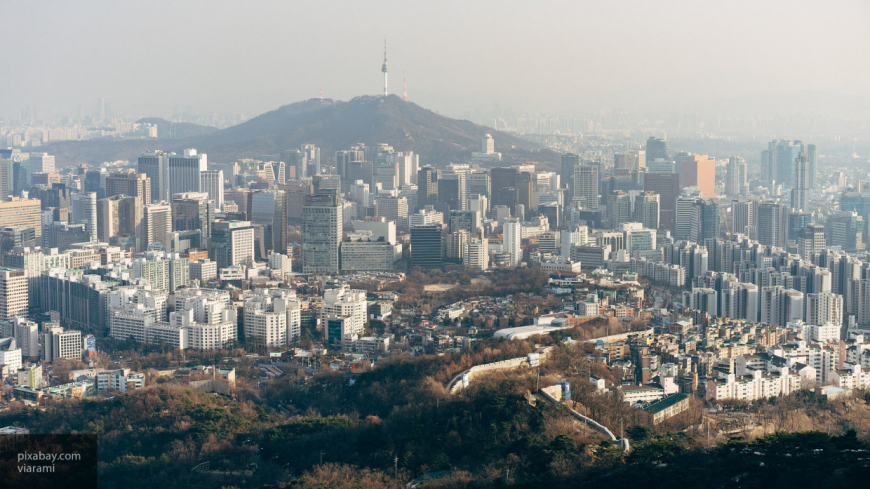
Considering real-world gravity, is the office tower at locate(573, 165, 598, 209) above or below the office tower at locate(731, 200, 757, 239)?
above

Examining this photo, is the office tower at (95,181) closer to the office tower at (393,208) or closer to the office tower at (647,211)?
the office tower at (393,208)

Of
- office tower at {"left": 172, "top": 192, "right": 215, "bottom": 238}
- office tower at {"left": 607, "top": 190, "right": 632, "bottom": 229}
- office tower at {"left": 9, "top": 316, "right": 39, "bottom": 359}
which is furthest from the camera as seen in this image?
office tower at {"left": 607, "top": 190, "right": 632, "bottom": 229}

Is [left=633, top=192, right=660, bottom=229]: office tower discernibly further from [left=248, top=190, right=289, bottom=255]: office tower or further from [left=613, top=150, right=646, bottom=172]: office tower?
[left=248, top=190, right=289, bottom=255]: office tower

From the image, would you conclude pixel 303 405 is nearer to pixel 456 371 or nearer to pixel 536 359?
pixel 456 371

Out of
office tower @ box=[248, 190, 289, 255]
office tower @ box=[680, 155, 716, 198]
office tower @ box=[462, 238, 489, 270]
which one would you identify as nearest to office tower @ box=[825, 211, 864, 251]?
office tower @ box=[462, 238, 489, 270]

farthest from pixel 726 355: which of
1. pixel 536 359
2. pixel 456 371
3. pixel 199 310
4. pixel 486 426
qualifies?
pixel 199 310

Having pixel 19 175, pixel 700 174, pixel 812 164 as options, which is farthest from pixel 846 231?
pixel 19 175
